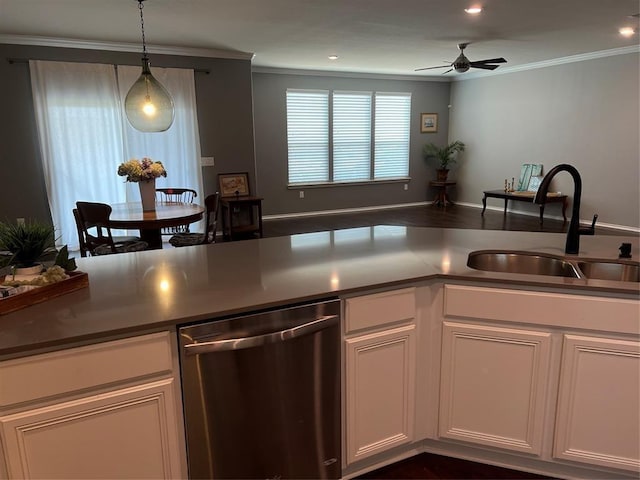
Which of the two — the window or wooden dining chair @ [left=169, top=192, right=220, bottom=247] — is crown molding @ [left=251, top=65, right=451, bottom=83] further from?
wooden dining chair @ [left=169, top=192, right=220, bottom=247]

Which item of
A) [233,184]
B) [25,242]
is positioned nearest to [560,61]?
[233,184]

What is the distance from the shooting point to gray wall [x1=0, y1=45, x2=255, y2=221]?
5.31 m

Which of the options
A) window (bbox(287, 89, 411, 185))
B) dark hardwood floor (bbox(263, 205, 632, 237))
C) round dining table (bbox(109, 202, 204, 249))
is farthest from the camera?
window (bbox(287, 89, 411, 185))

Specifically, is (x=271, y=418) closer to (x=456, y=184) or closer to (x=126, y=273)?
(x=126, y=273)

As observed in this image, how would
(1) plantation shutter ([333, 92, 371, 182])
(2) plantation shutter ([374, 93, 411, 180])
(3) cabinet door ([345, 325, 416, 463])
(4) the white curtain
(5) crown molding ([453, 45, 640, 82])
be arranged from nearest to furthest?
(3) cabinet door ([345, 325, 416, 463])
(4) the white curtain
(5) crown molding ([453, 45, 640, 82])
(1) plantation shutter ([333, 92, 371, 182])
(2) plantation shutter ([374, 93, 411, 180])

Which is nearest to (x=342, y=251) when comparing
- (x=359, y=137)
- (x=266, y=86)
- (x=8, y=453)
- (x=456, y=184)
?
(x=8, y=453)

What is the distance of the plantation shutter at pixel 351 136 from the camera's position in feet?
27.8

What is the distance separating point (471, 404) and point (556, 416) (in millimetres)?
320

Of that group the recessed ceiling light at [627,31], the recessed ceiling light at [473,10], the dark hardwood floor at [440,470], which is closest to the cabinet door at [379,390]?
the dark hardwood floor at [440,470]

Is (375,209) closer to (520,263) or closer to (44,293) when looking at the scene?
(520,263)

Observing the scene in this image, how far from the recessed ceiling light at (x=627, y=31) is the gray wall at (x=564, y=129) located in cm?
109

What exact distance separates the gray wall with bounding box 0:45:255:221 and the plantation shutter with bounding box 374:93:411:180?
3.22 m

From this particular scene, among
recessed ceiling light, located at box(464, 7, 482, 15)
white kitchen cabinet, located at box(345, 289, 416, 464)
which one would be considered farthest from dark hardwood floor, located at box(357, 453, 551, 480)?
recessed ceiling light, located at box(464, 7, 482, 15)

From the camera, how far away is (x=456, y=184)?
375 inches
